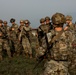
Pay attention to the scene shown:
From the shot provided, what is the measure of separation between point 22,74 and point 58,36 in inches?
213

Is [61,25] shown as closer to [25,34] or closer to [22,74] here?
[22,74]

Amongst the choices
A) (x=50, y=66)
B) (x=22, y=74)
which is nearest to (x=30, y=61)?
(x=22, y=74)

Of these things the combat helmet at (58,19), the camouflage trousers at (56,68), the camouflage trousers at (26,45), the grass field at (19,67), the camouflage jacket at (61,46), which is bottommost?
the grass field at (19,67)

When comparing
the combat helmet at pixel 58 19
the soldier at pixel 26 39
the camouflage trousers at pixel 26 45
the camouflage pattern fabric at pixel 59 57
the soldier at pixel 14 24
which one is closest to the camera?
the combat helmet at pixel 58 19

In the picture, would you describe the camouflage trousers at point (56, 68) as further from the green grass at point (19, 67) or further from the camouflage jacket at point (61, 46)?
the green grass at point (19, 67)

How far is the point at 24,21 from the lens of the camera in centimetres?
1620

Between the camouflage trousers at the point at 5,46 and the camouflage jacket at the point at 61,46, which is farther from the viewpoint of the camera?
the camouflage trousers at the point at 5,46

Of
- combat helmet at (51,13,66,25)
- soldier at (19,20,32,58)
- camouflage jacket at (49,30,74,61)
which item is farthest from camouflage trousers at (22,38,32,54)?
combat helmet at (51,13,66,25)

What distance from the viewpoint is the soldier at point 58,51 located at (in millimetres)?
6477

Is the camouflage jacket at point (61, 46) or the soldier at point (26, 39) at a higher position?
Result: the camouflage jacket at point (61, 46)

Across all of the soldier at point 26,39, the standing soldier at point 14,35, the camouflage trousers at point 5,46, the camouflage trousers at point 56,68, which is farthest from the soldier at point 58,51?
the standing soldier at point 14,35

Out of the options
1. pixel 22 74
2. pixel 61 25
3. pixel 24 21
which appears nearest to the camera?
pixel 61 25

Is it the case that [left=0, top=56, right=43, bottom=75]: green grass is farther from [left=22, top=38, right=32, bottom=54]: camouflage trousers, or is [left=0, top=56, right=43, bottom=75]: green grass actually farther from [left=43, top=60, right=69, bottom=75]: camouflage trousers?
[left=43, top=60, right=69, bottom=75]: camouflage trousers

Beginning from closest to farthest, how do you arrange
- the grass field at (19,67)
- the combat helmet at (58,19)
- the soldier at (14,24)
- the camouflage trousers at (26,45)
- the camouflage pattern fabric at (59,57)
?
the combat helmet at (58,19) < the camouflage pattern fabric at (59,57) < the grass field at (19,67) < the camouflage trousers at (26,45) < the soldier at (14,24)
